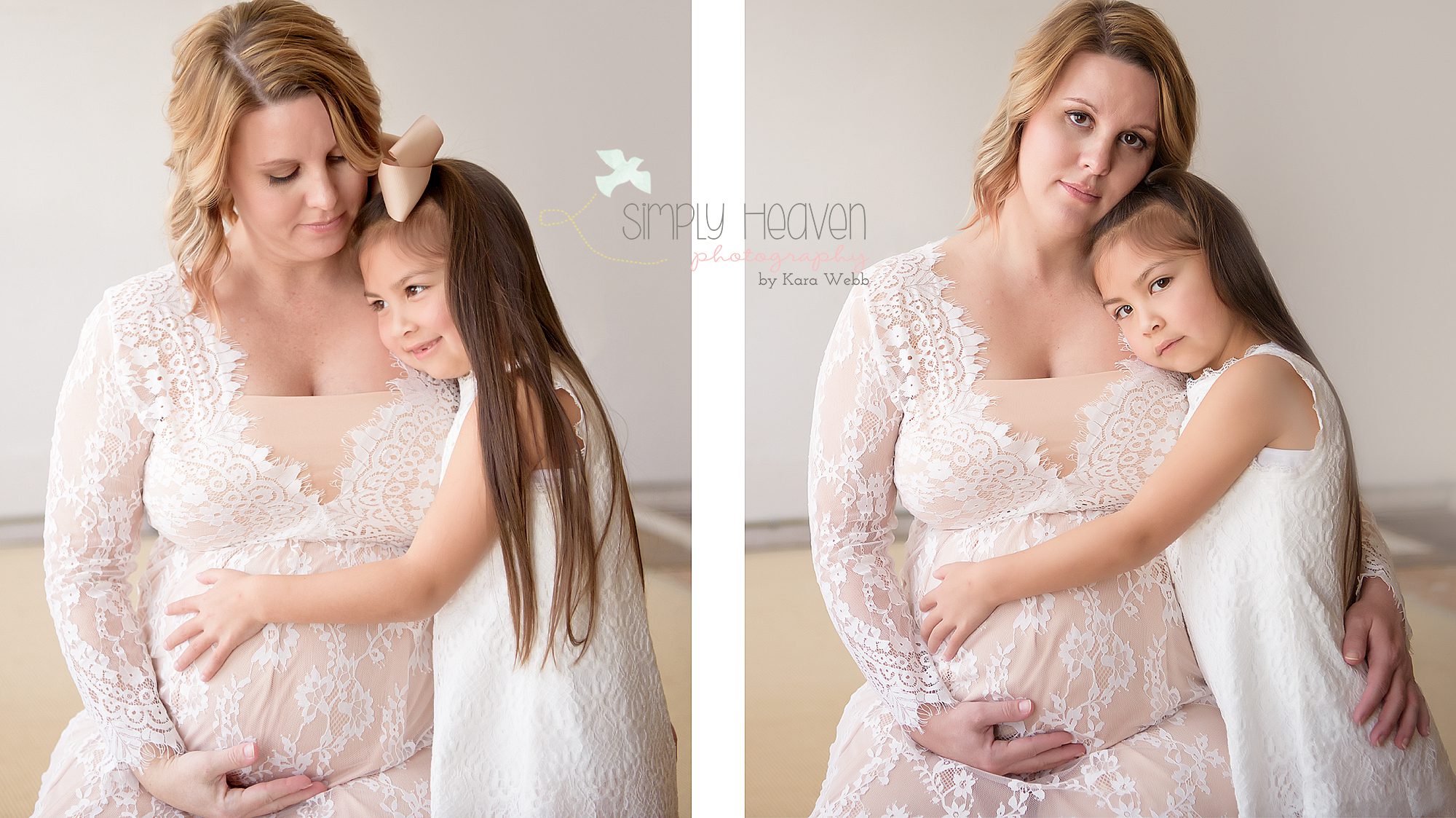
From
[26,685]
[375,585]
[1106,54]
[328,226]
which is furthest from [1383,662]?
[26,685]

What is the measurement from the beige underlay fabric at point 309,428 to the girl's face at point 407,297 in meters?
0.14

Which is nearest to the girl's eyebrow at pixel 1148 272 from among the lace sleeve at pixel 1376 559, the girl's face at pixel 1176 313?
the girl's face at pixel 1176 313

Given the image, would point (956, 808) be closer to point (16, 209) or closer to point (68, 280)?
point (68, 280)

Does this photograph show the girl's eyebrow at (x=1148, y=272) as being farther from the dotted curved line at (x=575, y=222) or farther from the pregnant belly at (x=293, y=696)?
the pregnant belly at (x=293, y=696)

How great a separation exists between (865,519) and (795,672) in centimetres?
39

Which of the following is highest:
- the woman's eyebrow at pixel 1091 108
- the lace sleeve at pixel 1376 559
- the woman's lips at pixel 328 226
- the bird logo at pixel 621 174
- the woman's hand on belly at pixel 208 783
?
the woman's eyebrow at pixel 1091 108

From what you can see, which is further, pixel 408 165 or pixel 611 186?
pixel 611 186

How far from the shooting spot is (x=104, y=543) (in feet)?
6.75

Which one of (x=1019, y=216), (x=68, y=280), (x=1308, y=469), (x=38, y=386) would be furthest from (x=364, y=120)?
(x=1308, y=469)

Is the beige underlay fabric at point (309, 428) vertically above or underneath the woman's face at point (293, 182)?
underneath

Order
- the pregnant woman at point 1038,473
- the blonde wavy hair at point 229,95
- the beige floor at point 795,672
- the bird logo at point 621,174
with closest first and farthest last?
the blonde wavy hair at point 229,95 < the pregnant woman at point 1038,473 < the beige floor at point 795,672 < the bird logo at point 621,174

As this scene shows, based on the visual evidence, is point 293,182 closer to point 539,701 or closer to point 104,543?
point 104,543

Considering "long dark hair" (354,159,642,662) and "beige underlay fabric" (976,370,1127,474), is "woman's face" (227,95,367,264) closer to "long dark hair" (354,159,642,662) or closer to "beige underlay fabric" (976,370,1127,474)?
"long dark hair" (354,159,642,662)

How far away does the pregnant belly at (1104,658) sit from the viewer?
2.13 metres
